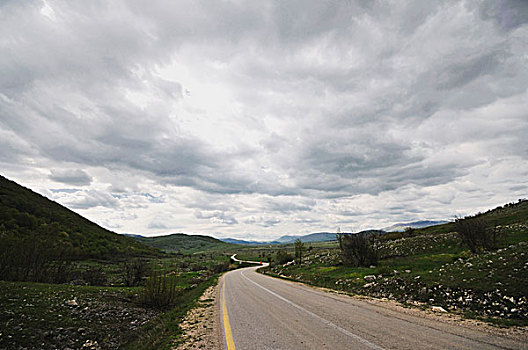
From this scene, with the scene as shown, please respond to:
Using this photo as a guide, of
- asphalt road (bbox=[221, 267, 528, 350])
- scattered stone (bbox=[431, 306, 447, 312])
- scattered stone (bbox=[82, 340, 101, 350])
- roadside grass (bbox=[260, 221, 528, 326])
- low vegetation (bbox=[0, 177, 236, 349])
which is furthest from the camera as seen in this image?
scattered stone (bbox=[431, 306, 447, 312])

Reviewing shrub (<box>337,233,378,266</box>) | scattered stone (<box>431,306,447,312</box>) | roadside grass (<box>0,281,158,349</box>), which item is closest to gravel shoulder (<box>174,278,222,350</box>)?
roadside grass (<box>0,281,158,349</box>)

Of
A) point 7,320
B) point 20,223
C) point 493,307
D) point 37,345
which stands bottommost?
point 37,345

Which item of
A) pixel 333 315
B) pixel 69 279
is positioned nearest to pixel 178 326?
pixel 333 315

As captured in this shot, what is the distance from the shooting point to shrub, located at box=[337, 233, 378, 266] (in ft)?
79.0

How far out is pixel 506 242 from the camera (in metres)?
18.8

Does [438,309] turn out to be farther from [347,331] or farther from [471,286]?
[347,331]

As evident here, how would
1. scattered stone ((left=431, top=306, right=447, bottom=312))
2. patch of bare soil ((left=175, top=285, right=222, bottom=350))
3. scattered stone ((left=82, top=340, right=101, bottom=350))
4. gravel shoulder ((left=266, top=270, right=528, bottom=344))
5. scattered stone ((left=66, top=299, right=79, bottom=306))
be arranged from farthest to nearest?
scattered stone ((left=66, top=299, right=79, bottom=306)), scattered stone ((left=431, top=306, right=447, bottom=312)), scattered stone ((left=82, top=340, right=101, bottom=350)), patch of bare soil ((left=175, top=285, right=222, bottom=350)), gravel shoulder ((left=266, top=270, right=528, bottom=344))

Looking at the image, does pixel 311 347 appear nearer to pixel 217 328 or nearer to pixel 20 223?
pixel 217 328

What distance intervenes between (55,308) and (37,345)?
308 cm

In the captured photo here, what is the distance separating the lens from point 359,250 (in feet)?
81.6

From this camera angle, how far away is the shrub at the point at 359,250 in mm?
24078

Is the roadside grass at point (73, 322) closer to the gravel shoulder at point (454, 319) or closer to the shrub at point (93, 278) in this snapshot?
the gravel shoulder at point (454, 319)

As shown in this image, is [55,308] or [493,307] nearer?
[493,307]

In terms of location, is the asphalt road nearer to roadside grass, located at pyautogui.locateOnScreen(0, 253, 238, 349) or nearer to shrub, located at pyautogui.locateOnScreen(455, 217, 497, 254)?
roadside grass, located at pyautogui.locateOnScreen(0, 253, 238, 349)
